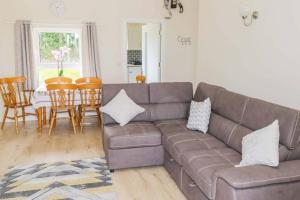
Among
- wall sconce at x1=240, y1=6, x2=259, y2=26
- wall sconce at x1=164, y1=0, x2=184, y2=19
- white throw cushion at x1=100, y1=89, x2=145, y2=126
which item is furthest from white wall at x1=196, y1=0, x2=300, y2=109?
white throw cushion at x1=100, y1=89, x2=145, y2=126

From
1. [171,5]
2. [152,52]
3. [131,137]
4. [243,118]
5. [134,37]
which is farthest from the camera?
[134,37]

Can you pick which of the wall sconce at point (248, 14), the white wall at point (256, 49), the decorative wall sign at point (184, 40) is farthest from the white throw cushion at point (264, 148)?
the decorative wall sign at point (184, 40)

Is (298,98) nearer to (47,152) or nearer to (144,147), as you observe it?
(144,147)

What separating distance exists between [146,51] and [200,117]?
167 inches

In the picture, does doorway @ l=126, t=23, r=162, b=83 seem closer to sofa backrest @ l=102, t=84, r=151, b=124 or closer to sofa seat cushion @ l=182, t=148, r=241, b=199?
sofa backrest @ l=102, t=84, r=151, b=124

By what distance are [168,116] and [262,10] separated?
1.90 metres

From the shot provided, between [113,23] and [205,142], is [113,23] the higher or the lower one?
the higher one

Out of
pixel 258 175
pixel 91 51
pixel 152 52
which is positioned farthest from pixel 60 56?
pixel 258 175

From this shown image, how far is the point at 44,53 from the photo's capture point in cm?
568

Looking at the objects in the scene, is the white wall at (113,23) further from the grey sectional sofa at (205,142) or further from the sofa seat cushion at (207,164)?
the sofa seat cushion at (207,164)

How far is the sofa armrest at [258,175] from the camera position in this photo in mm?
1916

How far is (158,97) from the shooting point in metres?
3.91

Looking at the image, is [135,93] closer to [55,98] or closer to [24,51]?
[55,98]

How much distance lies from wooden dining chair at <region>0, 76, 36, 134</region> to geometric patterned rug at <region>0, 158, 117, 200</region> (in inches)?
72.5
